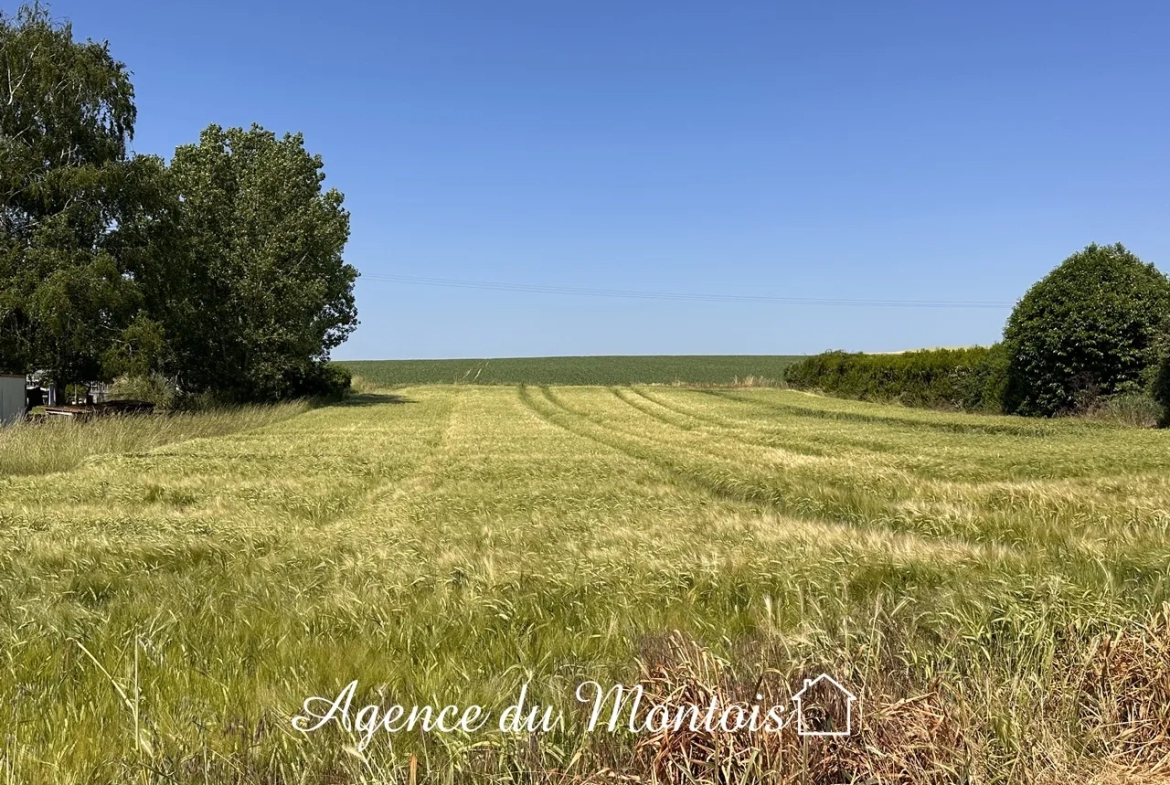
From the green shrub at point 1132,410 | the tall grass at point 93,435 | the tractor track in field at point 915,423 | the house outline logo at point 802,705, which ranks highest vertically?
the green shrub at point 1132,410

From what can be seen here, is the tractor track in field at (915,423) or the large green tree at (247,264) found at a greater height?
the large green tree at (247,264)

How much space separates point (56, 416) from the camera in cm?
2275

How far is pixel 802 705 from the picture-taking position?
288 centimetres

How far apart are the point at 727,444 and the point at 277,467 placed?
35.4 ft

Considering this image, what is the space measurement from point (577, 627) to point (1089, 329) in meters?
28.0

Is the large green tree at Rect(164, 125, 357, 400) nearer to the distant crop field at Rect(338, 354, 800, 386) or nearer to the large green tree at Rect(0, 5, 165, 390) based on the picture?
the large green tree at Rect(0, 5, 165, 390)

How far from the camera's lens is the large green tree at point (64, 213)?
25.1 meters

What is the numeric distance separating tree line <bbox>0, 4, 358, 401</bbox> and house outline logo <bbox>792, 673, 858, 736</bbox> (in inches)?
1099

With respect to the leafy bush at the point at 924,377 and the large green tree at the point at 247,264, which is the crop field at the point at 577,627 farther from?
the large green tree at the point at 247,264

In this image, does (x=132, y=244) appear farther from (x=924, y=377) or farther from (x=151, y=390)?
(x=924, y=377)

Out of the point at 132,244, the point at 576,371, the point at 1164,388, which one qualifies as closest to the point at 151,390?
the point at 132,244

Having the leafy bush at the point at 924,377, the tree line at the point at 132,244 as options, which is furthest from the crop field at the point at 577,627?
the leafy bush at the point at 924,377

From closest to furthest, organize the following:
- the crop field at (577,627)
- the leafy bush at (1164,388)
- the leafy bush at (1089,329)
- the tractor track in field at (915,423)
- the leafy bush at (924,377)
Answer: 1. the crop field at (577,627)
2. the tractor track in field at (915,423)
3. the leafy bush at (1164,388)
4. the leafy bush at (1089,329)
5. the leafy bush at (924,377)

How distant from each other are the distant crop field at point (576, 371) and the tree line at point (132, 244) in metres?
38.2
